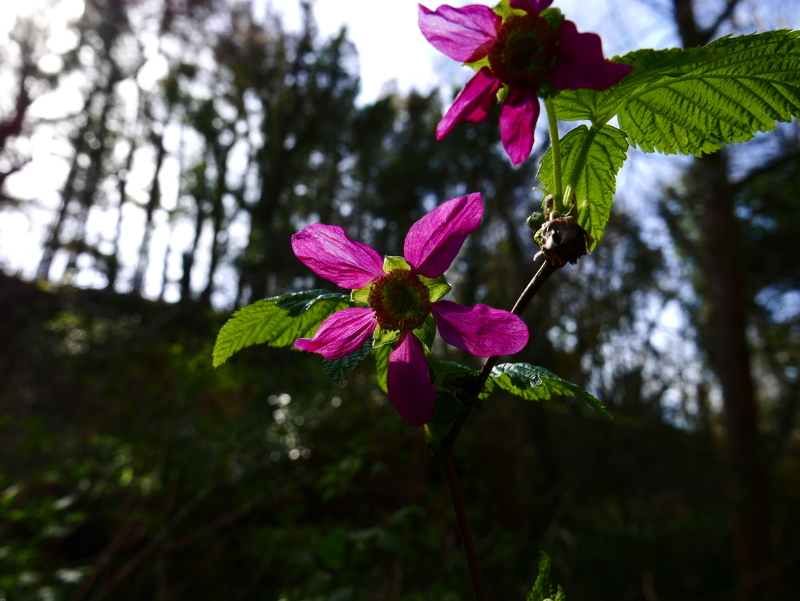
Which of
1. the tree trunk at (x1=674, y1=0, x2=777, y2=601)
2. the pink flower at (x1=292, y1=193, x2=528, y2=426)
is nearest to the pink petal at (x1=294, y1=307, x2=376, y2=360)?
the pink flower at (x1=292, y1=193, x2=528, y2=426)

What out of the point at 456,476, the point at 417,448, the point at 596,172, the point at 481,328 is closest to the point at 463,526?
the point at 456,476

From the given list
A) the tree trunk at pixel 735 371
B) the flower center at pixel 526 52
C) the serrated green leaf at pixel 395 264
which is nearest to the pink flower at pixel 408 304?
the serrated green leaf at pixel 395 264

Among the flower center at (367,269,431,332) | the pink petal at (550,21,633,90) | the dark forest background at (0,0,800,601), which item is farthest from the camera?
the dark forest background at (0,0,800,601)

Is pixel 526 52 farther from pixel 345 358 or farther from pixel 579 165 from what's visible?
pixel 345 358

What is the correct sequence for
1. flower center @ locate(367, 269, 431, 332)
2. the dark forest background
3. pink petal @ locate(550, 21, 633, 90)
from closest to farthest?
1. pink petal @ locate(550, 21, 633, 90)
2. flower center @ locate(367, 269, 431, 332)
3. the dark forest background

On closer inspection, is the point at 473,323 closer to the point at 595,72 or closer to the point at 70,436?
the point at 595,72

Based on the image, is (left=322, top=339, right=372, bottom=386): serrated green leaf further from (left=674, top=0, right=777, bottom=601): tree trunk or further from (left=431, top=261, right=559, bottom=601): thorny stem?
(left=674, top=0, right=777, bottom=601): tree trunk

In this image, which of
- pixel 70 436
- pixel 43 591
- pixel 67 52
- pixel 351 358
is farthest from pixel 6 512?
pixel 67 52
